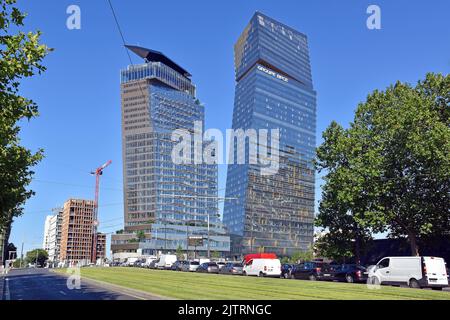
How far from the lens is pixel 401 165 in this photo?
47.5m

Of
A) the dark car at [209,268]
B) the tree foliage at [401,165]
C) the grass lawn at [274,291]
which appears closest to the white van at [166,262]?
the dark car at [209,268]

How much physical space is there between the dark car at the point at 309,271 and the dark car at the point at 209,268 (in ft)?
48.5

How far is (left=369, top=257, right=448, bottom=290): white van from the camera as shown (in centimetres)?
3098

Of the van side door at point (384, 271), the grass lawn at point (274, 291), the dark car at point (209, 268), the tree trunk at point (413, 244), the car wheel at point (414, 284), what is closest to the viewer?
the grass lawn at point (274, 291)

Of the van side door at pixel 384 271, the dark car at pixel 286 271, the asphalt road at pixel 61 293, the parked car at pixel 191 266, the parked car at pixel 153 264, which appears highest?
the van side door at pixel 384 271

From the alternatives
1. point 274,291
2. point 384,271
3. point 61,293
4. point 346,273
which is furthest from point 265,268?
point 61,293

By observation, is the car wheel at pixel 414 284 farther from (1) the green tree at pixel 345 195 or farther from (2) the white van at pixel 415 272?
(1) the green tree at pixel 345 195

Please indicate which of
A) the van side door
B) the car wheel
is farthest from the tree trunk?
the car wheel

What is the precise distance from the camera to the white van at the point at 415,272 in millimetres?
30984

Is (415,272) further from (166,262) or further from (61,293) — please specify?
(166,262)

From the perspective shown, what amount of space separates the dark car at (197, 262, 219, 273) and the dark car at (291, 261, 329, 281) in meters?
14.8
